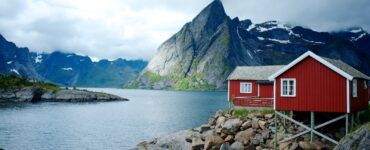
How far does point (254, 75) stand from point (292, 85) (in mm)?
20863

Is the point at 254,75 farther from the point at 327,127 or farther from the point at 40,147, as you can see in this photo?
the point at 40,147

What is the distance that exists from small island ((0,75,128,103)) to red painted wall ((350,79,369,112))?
130 metres

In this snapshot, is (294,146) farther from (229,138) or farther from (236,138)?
(229,138)

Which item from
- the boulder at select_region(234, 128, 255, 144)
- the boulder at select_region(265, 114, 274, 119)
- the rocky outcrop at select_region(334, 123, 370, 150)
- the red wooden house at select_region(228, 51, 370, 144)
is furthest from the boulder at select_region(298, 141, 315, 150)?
the rocky outcrop at select_region(334, 123, 370, 150)

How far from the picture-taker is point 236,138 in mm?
42844

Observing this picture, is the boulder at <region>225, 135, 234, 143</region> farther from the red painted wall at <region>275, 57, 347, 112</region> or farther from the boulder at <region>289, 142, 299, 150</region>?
the boulder at <region>289, 142, 299, 150</region>

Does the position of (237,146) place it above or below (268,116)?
Result: below

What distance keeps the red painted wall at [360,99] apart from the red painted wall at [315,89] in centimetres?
173

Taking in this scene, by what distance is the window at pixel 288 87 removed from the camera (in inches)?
1578

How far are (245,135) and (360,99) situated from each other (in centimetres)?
1128

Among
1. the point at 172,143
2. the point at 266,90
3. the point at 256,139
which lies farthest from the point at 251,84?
the point at 256,139

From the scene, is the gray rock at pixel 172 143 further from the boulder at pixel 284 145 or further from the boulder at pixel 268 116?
the boulder at pixel 284 145

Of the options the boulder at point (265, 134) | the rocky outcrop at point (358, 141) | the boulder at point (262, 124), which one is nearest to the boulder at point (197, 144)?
the boulder at point (265, 134)

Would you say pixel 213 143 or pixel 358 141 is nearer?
pixel 358 141
